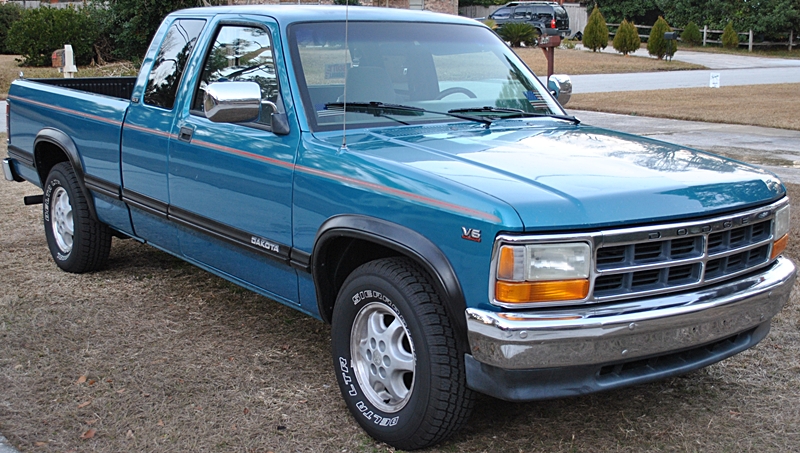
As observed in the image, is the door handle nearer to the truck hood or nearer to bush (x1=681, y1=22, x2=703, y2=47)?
the truck hood

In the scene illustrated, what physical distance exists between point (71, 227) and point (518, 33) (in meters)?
31.6

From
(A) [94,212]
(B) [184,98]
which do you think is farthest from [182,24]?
Result: (A) [94,212]

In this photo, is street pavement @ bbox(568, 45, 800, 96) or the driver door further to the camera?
street pavement @ bbox(568, 45, 800, 96)

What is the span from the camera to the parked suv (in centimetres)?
4050

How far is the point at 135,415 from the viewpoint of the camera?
3.93m

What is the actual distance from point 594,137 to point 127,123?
286 cm

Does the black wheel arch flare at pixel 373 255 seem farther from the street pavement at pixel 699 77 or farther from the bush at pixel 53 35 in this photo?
the bush at pixel 53 35

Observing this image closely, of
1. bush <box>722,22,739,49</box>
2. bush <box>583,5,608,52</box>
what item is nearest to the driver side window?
bush <box>583,5,608,52</box>

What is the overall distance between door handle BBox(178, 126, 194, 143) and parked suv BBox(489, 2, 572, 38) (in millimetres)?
36582

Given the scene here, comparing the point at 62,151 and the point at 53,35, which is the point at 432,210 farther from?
the point at 53,35

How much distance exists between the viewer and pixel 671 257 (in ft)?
10.6

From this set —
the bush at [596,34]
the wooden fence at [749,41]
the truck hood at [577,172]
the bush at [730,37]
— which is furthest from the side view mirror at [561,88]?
the wooden fence at [749,41]

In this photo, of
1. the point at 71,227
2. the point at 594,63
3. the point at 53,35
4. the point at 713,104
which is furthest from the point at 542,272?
the point at 594,63

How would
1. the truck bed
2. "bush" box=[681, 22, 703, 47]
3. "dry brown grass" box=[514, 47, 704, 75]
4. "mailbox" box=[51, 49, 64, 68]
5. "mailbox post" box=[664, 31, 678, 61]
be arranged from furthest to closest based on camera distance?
"bush" box=[681, 22, 703, 47]
"mailbox post" box=[664, 31, 678, 61]
"dry brown grass" box=[514, 47, 704, 75]
"mailbox" box=[51, 49, 64, 68]
the truck bed
